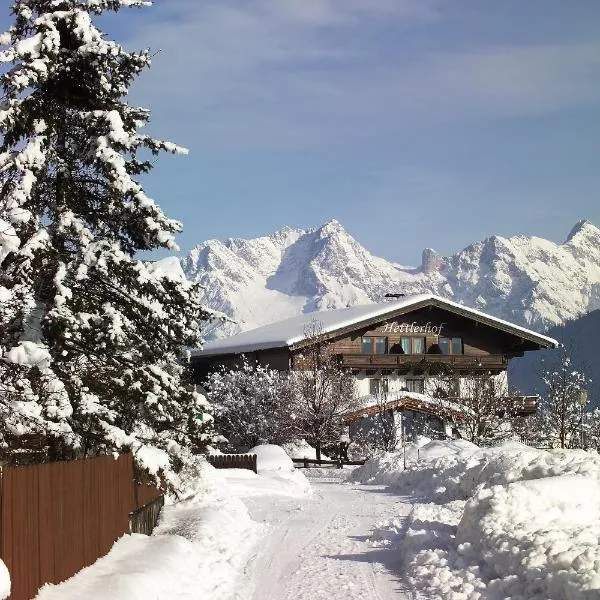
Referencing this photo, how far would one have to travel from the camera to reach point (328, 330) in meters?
54.9

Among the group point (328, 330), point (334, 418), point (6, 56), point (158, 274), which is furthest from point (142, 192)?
point (328, 330)

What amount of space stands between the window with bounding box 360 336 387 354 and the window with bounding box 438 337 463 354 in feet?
12.4

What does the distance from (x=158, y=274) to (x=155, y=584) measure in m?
5.80

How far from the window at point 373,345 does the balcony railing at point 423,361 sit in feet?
4.69

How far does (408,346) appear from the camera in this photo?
2400 inches

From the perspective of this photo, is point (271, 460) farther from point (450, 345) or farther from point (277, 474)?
point (450, 345)

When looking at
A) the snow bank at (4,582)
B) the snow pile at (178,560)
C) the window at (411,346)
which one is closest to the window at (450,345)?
the window at (411,346)

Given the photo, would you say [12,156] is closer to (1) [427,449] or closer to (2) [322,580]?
(2) [322,580]

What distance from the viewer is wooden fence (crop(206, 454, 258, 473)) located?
36656 millimetres

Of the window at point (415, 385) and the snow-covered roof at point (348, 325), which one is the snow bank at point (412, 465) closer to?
the snow-covered roof at point (348, 325)

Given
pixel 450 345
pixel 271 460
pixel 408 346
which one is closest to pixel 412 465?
pixel 271 460

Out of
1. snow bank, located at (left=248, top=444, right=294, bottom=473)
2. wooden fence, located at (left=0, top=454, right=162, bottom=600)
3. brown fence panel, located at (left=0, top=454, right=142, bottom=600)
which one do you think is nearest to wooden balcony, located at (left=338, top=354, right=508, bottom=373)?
snow bank, located at (left=248, top=444, right=294, bottom=473)

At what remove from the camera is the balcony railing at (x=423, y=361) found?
57875mm

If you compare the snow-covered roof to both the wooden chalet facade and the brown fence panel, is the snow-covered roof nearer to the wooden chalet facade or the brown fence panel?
the wooden chalet facade
